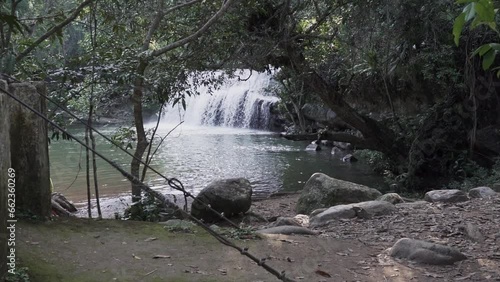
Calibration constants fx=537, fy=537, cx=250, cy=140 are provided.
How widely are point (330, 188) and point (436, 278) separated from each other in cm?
378

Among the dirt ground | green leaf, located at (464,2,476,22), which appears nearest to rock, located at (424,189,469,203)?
the dirt ground

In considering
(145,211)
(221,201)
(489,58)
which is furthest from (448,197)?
(489,58)

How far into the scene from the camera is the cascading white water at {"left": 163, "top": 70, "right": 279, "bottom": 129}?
21.5 m

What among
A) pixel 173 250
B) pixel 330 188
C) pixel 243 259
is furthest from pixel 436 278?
pixel 330 188

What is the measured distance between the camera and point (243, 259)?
12.4 feet

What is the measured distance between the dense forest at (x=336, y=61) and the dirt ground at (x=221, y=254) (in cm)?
166

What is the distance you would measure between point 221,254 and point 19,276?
1.45m

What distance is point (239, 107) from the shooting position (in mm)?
22047

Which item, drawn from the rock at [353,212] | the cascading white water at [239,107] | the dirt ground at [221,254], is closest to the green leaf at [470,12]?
the dirt ground at [221,254]

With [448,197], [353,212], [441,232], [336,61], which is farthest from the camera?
[336,61]

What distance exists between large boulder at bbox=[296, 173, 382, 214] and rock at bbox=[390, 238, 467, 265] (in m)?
3.08

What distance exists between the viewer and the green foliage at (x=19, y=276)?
274cm

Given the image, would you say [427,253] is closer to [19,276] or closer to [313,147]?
[19,276]

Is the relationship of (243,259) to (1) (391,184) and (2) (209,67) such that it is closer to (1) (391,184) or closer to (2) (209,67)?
(2) (209,67)
